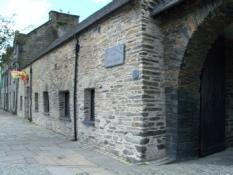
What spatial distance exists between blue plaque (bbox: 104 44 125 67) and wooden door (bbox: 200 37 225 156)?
204cm

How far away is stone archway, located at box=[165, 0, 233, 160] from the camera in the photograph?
5.16 m

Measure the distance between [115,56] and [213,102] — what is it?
2.81 meters

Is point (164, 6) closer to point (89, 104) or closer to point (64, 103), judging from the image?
point (89, 104)

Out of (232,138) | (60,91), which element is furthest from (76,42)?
(232,138)

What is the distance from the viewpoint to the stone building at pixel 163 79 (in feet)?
17.2

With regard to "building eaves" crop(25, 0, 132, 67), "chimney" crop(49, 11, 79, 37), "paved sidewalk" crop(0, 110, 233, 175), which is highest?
"chimney" crop(49, 11, 79, 37)

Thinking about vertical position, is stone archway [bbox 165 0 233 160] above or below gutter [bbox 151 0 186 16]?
below

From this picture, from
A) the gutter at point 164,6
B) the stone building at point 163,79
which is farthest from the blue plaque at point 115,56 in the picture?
the gutter at point 164,6

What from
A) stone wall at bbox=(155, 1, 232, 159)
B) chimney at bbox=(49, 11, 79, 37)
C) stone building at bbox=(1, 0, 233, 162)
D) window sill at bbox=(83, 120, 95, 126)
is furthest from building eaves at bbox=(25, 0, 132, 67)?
chimney at bbox=(49, 11, 79, 37)

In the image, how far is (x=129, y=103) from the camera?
562 cm

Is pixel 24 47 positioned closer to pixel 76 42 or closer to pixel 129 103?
pixel 76 42

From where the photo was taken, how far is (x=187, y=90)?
5.57 metres

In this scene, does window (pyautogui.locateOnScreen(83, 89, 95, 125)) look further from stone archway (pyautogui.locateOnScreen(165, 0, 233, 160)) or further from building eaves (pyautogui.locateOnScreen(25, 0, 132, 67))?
stone archway (pyautogui.locateOnScreen(165, 0, 233, 160))

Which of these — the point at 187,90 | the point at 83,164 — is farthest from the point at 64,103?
the point at 187,90
